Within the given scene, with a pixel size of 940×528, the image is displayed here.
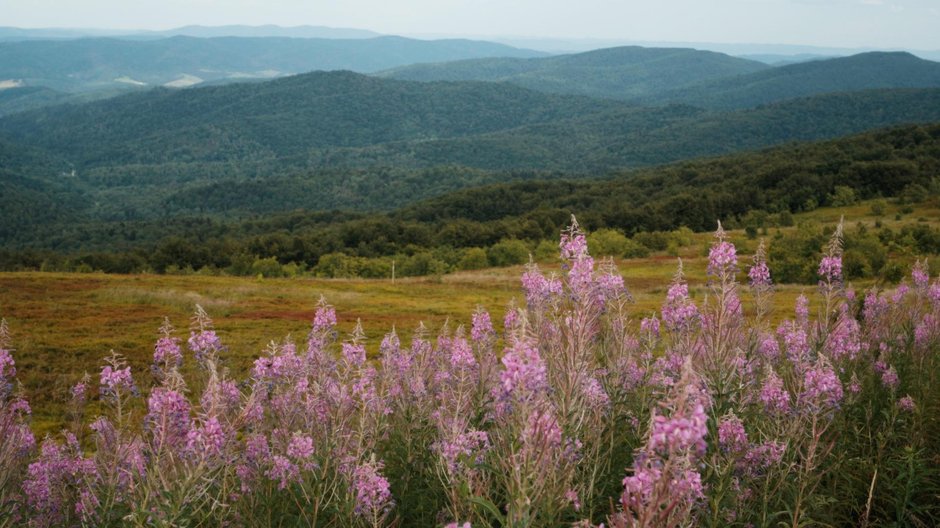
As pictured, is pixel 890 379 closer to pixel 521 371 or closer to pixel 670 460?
pixel 521 371

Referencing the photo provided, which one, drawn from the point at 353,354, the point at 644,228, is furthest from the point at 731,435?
the point at 644,228

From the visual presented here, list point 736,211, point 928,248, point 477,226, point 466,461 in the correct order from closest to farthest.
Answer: point 466,461 < point 928,248 < point 736,211 < point 477,226

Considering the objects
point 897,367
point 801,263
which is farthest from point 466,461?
point 801,263

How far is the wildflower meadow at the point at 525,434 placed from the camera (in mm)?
3754

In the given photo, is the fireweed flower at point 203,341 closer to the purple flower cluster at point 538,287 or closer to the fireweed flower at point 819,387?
the purple flower cluster at point 538,287

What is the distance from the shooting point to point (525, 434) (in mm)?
3180

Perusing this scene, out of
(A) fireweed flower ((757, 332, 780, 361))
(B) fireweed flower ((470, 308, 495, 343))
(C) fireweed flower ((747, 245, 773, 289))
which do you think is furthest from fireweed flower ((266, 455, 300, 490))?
(A) fireweed flower ((757, 332, 780, 361))

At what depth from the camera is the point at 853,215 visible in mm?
67875

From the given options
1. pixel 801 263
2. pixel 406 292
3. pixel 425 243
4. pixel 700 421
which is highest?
pixel 700 421

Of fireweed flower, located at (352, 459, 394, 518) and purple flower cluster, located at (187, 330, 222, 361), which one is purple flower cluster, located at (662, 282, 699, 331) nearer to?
fireweed flower, located at (352, 459, 394, 518)

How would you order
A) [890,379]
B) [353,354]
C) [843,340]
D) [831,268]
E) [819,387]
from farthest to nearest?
[843,340] < [890,379] < [831,268] < [353,354] < [819,387]

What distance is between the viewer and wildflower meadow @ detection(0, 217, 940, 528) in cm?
375

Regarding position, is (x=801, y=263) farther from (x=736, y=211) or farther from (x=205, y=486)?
(x=205, y=486)

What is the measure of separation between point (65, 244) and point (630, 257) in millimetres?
143444
